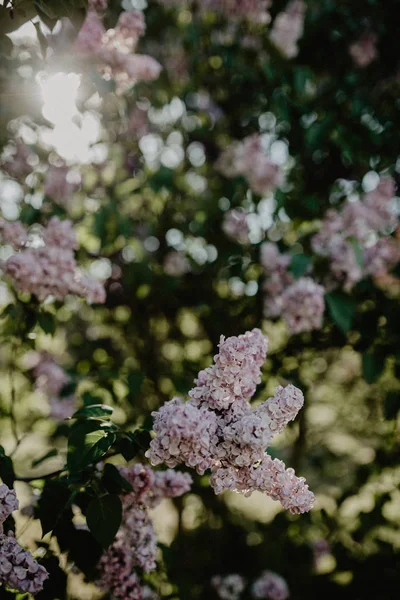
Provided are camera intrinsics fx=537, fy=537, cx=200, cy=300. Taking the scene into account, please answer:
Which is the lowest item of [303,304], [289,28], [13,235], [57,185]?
[13,235]

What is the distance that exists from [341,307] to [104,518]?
1519mm

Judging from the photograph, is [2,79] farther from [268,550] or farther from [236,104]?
[268,550]

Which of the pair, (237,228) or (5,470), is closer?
(5,470)

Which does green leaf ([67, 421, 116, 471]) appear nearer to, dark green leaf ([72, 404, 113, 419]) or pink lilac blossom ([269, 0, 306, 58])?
dark green leaf ([72, 404, 113, 419])

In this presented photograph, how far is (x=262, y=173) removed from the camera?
3094 mm

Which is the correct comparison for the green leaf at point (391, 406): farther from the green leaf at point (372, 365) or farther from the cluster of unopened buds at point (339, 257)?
the cluster of unopened buds at point (339, 257)

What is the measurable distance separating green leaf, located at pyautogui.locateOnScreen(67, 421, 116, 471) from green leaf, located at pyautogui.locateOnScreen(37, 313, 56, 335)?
3.08 feet

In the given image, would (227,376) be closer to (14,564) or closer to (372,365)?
(14,564)

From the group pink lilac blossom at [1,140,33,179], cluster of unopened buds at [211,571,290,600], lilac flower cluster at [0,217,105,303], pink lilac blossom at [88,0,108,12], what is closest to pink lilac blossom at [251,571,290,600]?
cluster of unopened buds at [211,571,290,600]

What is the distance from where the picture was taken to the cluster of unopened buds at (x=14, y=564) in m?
1.20

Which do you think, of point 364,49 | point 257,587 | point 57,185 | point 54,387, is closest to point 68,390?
point 54,387

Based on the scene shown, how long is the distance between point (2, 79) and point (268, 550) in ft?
8.81

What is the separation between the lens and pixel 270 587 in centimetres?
288

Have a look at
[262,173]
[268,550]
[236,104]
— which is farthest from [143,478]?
[236,104]
